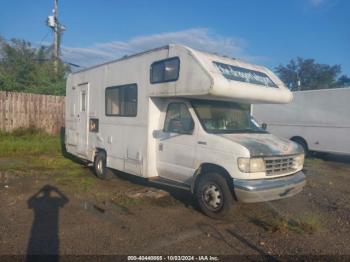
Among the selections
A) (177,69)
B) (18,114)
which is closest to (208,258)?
(177,69)

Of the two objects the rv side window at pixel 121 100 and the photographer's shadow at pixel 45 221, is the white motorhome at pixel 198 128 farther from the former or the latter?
the photographer's shadow at pixel 45 221

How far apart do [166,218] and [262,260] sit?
Answer: 6.74ft

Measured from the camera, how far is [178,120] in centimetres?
669

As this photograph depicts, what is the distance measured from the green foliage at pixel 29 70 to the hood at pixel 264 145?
612 inches

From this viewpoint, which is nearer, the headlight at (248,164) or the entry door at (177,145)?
the headlight at (248,164)

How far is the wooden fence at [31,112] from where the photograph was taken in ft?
48.0

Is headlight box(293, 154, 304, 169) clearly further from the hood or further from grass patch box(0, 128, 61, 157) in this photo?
grass patch box(0, 128, 61, 157)

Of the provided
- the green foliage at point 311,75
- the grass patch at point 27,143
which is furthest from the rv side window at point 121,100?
the green foliage at point 311,75

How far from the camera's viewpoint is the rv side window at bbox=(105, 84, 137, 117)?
24.9ft

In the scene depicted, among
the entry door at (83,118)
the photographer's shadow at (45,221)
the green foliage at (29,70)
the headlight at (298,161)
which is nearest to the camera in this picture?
the photographer's shadow at (45,221)

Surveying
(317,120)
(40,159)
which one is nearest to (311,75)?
A: (317,120)

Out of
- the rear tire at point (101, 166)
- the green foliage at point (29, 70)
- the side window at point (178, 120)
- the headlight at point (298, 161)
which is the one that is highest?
the green foliage at point (29, 70)

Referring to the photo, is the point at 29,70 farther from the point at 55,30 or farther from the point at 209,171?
the point at 209,171

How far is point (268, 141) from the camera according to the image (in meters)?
6.18
